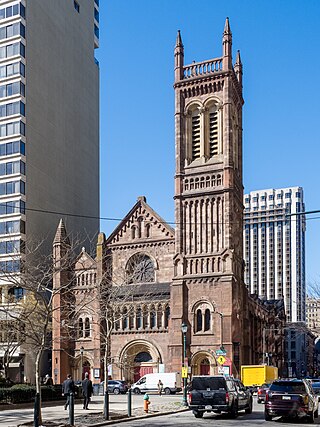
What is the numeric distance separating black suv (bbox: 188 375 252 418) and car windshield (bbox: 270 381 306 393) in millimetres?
2637

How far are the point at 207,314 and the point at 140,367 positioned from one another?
883 cm

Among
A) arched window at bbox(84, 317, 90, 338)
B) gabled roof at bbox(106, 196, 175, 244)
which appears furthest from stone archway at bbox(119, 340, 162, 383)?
gabled roof at bbox(106, 196, 175, 244)

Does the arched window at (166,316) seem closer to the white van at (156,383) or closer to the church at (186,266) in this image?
the church at (186,266)

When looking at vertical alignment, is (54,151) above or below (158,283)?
above

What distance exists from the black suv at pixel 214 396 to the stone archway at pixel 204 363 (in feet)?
110

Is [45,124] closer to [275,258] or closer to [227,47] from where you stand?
[227,47]

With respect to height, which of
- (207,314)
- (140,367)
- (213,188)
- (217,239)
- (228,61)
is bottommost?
(140,367)

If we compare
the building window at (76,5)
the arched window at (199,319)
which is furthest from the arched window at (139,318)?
the building window at (76,5)

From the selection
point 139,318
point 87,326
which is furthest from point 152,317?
point 87,326

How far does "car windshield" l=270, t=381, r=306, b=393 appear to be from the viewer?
28.7m

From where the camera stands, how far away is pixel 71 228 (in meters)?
88.9

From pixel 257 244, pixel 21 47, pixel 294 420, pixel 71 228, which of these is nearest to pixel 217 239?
pixel 71 228

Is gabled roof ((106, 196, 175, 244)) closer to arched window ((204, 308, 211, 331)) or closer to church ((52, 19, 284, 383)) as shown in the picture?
church ((52, 19, 284, 383))

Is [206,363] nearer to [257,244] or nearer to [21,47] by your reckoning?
[21,47]
